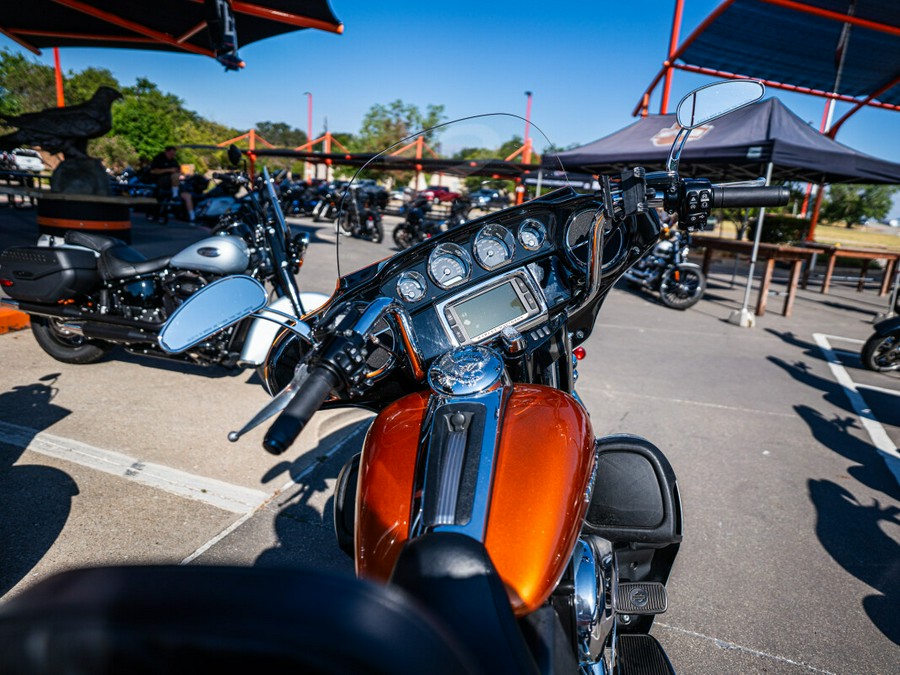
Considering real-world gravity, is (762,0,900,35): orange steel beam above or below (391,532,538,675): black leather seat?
above

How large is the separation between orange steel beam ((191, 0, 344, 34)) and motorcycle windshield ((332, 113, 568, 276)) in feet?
6.98

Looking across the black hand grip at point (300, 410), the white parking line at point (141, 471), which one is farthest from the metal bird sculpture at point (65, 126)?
the black hand grip at point (300, 410)

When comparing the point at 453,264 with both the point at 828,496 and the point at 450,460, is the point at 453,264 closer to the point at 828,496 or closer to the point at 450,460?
the point at 450,460

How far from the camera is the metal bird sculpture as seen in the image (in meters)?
6.80

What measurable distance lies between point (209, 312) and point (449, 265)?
0.77 metres

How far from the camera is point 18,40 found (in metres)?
10.7

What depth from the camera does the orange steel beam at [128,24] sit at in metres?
8.12

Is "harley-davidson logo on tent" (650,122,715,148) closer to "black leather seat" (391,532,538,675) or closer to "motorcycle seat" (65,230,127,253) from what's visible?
"motorcycle seat" (65,230,127,253)

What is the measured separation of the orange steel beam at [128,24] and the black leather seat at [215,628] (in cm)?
1015

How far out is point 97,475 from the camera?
288 centimetres

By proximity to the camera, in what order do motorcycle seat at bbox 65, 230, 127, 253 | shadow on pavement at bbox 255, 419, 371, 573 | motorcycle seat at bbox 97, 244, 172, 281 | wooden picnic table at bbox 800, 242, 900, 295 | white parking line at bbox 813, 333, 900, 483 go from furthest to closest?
wooden picnic table at bbox 800, 242, 900, 295 → motorcycle seat at bbox 65, 230, 127, 253 → motorcycle seat at bbox 97, 244, 172, 281 → white parking line at bbox 813, 333, 900, 483 → shadow on pavement at bbox 255, 419, 371, 573

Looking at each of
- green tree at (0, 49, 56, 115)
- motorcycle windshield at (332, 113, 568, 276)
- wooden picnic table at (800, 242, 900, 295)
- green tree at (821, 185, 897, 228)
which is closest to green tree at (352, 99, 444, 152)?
motorcycle windshield at (332, 113, 568, 276)

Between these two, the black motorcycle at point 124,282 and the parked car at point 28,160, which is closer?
the black motorcycle at point 124,282

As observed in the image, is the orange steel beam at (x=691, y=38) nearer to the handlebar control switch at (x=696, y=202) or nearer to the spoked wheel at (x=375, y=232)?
the spoked wheel at (x=375, y=232)
